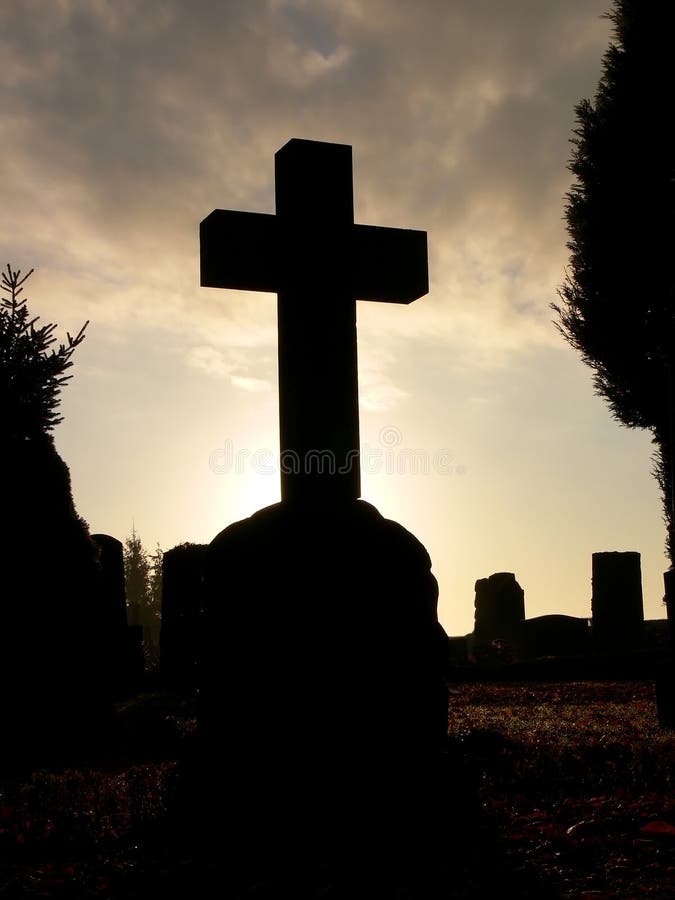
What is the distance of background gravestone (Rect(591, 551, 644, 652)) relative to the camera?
747 inches

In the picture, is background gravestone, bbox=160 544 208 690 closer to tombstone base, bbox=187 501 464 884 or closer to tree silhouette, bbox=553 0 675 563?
tree silhouette, bbox=553 0 675 563

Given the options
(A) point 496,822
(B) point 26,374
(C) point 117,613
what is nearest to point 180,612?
(C) point 117,613

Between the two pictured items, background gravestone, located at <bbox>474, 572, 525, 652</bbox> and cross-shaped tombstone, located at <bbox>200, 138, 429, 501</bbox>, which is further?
background gravestone, located at <bbox>474, 572, 525, 652</bbox>

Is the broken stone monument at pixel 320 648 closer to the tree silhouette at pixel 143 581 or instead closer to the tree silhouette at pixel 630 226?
the tree silhouette at pixel 630 226

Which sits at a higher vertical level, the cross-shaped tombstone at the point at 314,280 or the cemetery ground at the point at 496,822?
the cross-shaped tombstone at the point at 314,280

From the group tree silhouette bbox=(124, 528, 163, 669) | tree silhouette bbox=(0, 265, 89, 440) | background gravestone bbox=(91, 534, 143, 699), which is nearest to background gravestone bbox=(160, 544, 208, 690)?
background gravestone bbox=(91, 534, 143, 699)

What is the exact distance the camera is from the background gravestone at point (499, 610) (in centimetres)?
2091

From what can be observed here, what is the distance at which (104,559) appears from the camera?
599 inches

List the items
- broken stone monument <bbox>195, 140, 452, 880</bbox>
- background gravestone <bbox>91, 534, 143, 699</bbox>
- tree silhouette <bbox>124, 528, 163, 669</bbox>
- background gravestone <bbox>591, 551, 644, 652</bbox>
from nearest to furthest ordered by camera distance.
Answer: broken stone monument <bbox>195, 140, 452, 880</bbox> → background gravestone <bbox>91, 534, 143, 699</bbox> → background gravestone <bbox>591, 551, 644, 652</bbox> → tree silhouette <bbox>124, 528, 163, 669</bbox>

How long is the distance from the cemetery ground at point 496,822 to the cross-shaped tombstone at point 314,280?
2.10 meters

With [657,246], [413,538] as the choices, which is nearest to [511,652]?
[657,246]

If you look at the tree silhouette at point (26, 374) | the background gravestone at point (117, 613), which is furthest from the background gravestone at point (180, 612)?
the tree silhouette at point (26, 374)

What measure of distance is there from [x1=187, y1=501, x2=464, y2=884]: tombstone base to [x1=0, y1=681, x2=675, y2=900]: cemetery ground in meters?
0.47

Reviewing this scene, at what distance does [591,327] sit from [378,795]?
506 inches
